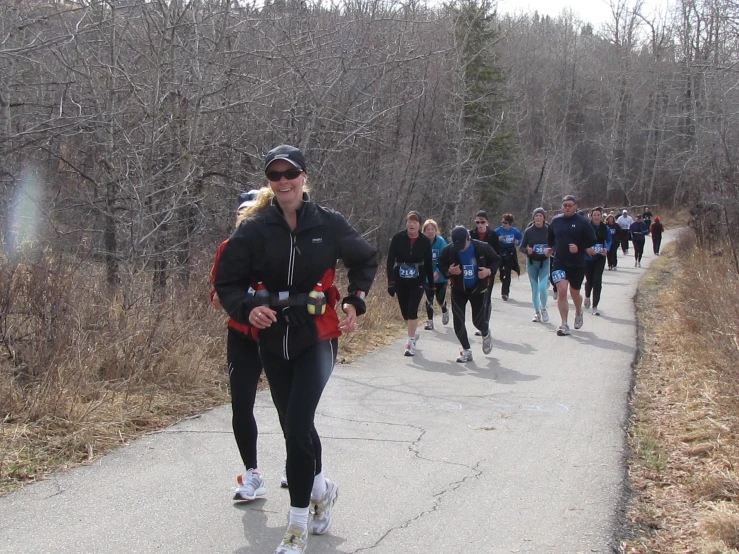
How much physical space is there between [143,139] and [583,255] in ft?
21.9

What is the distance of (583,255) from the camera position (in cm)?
1248

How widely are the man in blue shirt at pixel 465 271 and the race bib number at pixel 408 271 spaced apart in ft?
2.06

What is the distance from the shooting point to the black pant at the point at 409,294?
10703 millimetres

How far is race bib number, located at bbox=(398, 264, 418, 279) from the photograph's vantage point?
1083 centimetres

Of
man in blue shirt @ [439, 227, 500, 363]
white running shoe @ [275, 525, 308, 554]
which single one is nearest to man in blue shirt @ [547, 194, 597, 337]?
man in blue shirt @ [439, 227, 500, 363]

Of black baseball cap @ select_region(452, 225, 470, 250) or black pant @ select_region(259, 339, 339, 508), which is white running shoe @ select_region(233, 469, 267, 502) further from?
black baseball cap @ select_region(452, 225, 470, 250)

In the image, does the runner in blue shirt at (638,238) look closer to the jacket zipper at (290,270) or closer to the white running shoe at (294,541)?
the jacket zipper at (290,270)

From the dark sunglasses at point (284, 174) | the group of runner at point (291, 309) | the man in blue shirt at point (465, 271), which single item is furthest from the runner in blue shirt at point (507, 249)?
the dark sunglasses at point (284, 174)

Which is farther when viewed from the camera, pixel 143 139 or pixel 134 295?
pixel 143 139

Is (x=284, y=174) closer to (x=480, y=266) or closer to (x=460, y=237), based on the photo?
(x=460, y=237)

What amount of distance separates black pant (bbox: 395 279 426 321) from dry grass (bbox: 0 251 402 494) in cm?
287

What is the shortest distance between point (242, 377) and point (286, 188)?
1126 mm

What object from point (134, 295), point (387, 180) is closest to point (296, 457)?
point (134, 295)

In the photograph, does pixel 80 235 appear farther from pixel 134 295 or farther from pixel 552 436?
pixel 552 436
